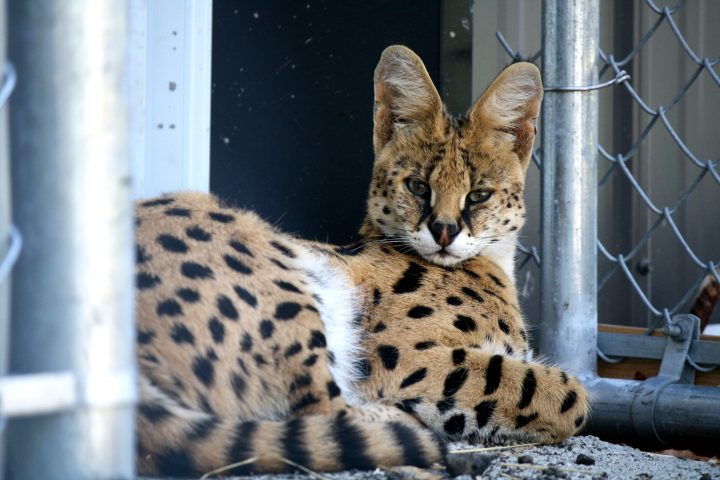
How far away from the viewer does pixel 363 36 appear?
404cm

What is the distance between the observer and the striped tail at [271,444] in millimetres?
1907

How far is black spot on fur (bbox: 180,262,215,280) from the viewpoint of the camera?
7.70 ft

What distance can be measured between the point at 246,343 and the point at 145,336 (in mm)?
228

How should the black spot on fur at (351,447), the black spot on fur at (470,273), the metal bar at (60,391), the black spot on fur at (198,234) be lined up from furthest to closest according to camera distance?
the black spot on fur at (470,273) → the black spot on fur at (198,234) → the black spot on fur at (351,447) → the metal bar at (60,391)

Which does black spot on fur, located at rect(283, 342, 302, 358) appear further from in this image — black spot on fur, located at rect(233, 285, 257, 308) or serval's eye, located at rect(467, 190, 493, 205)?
serval's eye, located at rect(467, 190, 493, 205)

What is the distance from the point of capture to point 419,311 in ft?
9.63

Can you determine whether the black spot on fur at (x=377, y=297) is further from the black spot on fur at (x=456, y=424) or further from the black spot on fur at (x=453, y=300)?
the black spot on fur at (x=456, y=424)

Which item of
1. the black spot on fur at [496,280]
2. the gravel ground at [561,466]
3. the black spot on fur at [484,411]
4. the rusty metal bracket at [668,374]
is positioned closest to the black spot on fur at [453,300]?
the black spot on fur at [496,280]

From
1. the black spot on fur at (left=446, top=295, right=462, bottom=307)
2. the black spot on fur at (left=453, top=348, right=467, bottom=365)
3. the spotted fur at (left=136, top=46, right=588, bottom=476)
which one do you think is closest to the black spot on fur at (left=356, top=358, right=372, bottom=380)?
the spotted fur at (left=136, top=46, right=588, bottom=476)

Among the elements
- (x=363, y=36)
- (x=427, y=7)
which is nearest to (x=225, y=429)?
(x=363, y=36)

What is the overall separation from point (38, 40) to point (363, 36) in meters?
2.93

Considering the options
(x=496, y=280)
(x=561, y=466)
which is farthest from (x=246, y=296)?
(x=496, y=280)

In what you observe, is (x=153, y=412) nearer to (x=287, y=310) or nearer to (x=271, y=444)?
(x=271, y=444)

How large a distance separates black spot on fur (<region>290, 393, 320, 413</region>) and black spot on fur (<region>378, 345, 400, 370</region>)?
0.50 metres
